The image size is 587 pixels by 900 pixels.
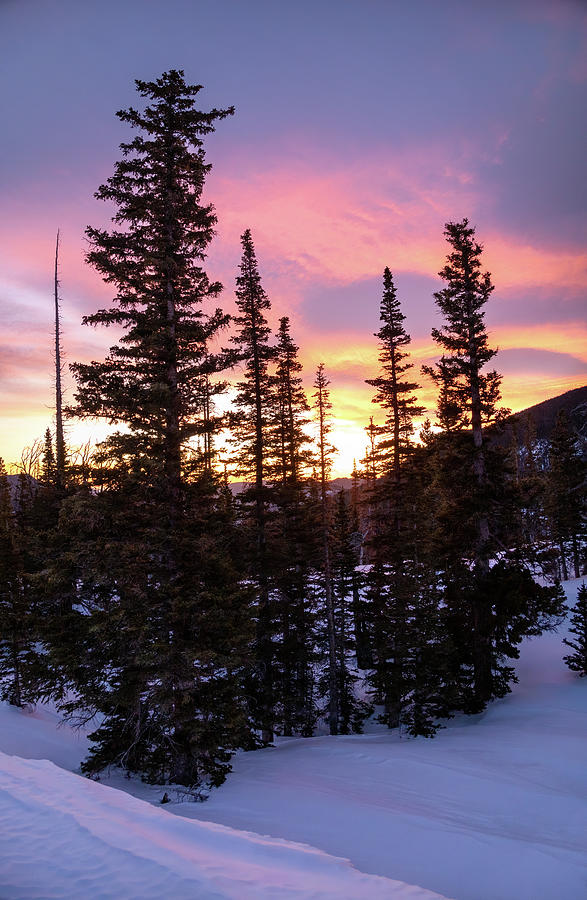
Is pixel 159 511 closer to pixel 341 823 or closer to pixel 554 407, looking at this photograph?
pixel 341 823

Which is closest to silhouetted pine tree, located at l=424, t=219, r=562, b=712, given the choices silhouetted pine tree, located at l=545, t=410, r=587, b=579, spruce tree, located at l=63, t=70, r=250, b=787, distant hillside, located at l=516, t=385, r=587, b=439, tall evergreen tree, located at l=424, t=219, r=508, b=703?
tall evergreen tree, located at l=424, t=219, r=508, b=703

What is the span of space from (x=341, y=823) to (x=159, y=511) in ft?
26.7

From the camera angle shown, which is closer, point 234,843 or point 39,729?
point 234,843

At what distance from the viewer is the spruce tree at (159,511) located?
11039 millimetres

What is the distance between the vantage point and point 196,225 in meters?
13.3

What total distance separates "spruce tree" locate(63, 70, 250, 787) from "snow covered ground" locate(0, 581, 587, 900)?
69.8 inches

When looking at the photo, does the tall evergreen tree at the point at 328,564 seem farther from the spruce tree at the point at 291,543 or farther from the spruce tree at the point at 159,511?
the spruce tree at the point at 159,511

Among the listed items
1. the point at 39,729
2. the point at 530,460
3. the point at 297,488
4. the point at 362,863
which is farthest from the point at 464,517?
→ the point at 530,460

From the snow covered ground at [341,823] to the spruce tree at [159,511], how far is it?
1774mm

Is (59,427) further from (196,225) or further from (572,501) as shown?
(572,501)

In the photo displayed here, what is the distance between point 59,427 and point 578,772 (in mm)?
27654

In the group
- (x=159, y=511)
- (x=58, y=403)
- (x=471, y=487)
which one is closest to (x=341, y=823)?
(x=159, y=511)

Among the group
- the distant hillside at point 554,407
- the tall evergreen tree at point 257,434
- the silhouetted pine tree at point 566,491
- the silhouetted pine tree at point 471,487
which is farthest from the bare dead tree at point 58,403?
the distant hillside at point 554,407

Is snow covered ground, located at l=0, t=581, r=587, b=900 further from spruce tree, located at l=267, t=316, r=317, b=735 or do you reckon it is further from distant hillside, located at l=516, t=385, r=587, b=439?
distant hillside, located at l=516, t=385, r=587, b=439
